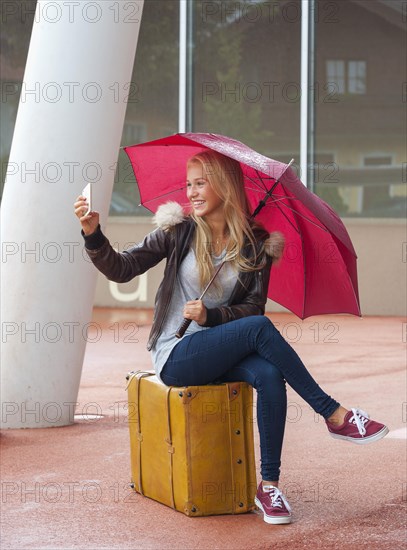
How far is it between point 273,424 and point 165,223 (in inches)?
38.0

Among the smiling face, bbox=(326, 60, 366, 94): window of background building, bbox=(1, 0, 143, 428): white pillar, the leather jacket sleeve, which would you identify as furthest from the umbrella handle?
bbox=(326, 60, 366, 94): window of background building

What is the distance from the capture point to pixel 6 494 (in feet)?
15.7

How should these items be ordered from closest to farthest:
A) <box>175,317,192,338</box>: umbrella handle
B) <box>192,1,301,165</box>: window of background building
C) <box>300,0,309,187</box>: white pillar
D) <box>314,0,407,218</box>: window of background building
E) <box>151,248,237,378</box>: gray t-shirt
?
1. <box>175,317,192,338</box>: umbrella handle
2. <box>151,248,237,378</box>: gray t-shirt
3. <box>314,0,407,218</box>: window of background building
4. <box>300,0,309,187</box>: white pillar
5. <box>192,1,301,165</box>: window of background building

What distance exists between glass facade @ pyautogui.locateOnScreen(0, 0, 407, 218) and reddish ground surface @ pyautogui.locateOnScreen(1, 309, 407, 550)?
21.8ft

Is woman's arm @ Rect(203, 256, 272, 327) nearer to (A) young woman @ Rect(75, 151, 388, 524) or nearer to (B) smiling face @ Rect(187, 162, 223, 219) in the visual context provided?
(A) young woman @ Rect(75, 151, 388, 524)

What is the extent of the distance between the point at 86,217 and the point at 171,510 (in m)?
1.28

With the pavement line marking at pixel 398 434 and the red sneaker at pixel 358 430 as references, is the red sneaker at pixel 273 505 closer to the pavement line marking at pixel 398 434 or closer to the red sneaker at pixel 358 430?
the red sneaker at pixel 358 430

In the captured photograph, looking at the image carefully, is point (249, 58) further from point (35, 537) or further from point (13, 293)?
point (35, 537)

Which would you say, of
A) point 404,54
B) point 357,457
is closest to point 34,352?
point 357,457

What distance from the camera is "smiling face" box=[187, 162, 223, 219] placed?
15.0ft

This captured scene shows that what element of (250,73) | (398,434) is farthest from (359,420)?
(250,73)

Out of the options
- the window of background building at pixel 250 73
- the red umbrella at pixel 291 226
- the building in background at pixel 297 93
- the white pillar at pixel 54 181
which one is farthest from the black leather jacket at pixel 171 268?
the window of background building at pixel 250 73

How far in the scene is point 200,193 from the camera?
180 inches

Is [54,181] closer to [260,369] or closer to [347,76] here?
[260,369]
